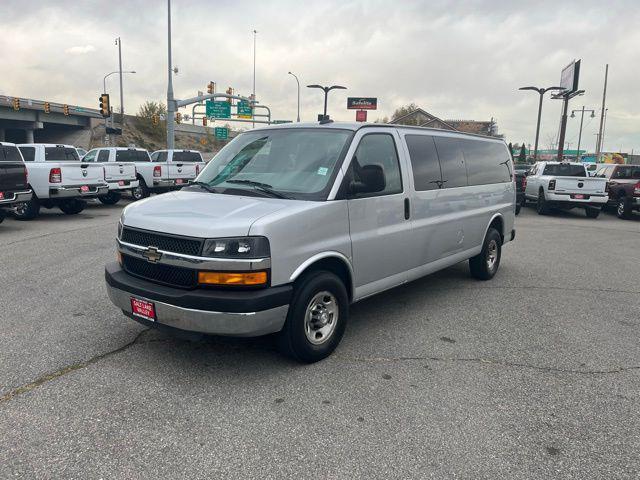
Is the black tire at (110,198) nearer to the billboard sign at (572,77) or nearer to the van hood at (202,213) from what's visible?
the van hood at (202,213)

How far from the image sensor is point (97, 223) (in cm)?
1238

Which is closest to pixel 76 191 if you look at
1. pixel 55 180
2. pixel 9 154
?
pixel 55 180

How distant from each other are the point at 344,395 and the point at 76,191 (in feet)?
37.9

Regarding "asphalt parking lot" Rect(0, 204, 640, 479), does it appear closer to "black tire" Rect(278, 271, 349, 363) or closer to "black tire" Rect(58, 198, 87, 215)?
"black tire" Rect(278, 271, 349, 363)

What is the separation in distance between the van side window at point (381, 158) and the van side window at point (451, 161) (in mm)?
1001

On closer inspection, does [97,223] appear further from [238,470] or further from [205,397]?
[238,470]

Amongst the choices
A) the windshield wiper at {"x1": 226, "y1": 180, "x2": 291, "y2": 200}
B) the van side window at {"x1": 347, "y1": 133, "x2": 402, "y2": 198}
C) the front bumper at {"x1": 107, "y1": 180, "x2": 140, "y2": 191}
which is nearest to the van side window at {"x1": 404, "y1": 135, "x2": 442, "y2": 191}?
the van side window at {"x1": 347, "y1": 133, "x2": 402, "y2": 198}

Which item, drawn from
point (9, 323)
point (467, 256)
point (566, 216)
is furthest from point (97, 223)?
point (566, 216)

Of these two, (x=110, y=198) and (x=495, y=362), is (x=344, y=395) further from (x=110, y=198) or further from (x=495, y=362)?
(x=110, y=198)

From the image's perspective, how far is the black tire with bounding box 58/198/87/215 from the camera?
14164 millimetres

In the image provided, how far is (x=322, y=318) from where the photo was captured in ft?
13.8

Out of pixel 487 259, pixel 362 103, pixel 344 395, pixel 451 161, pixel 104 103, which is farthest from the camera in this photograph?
pixel 362 103

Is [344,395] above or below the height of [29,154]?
below

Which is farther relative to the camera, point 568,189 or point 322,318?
point 568,189
